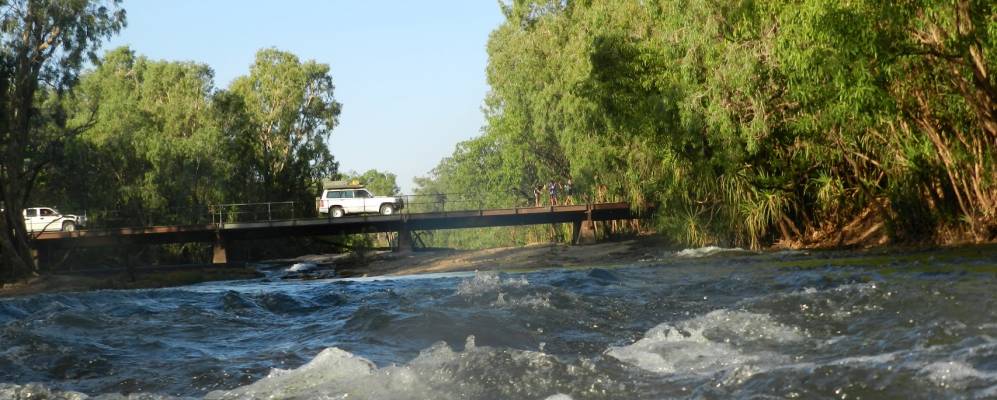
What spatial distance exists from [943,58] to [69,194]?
1565 inches

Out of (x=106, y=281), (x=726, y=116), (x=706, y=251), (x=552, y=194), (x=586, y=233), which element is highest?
(x=726, y=116)

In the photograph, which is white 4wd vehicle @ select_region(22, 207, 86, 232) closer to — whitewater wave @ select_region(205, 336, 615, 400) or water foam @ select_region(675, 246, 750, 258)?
water foam @ select_region(675, 246, 750, 258)

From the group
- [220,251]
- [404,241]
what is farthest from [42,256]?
[404,241]

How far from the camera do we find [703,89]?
24203 millimetres

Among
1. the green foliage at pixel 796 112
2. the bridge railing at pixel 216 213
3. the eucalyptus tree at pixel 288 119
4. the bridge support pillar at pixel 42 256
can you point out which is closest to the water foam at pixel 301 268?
the bridge railing at pixel 216 213

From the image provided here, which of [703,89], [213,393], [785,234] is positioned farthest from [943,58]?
[213,393]

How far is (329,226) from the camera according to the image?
41.6 meters

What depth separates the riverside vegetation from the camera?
731 inches

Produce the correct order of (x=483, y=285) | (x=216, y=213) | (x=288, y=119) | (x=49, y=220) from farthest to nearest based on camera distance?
(x=288, y=119) → (x=216, y=213) → (x=49, y=220) → (x=483, y=285)

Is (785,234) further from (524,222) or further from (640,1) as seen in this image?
(524,222)

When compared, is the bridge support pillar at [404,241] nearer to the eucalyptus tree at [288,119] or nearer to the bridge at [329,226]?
the bridge at [329,226]

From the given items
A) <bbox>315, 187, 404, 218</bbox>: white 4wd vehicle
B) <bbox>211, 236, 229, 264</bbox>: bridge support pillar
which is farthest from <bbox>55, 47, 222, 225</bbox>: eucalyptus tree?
<bbox>315, 187, 404, 218</bbox>: white 4wd vehicle

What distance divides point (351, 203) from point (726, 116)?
28193 millimetres

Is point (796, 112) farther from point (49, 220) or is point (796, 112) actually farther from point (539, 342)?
point (49, 220)
